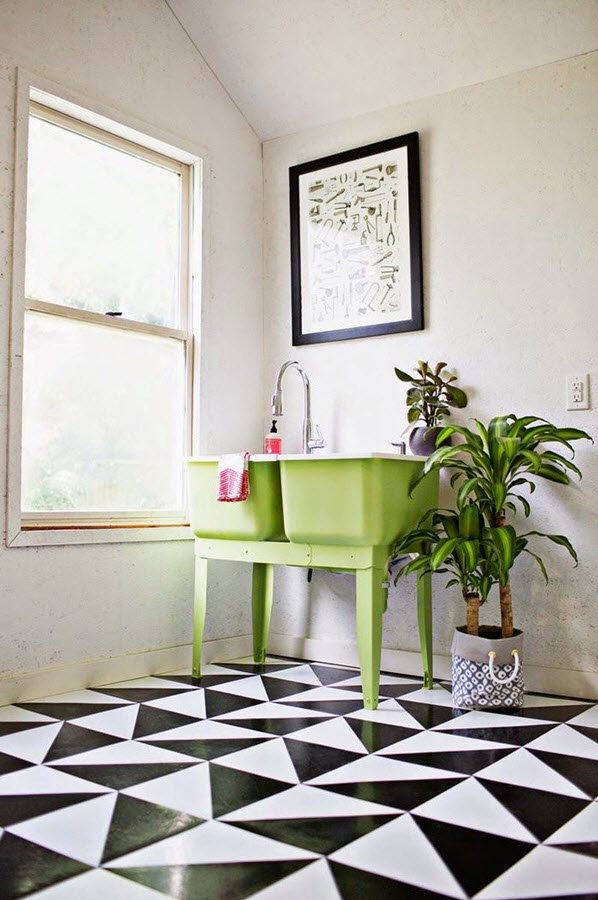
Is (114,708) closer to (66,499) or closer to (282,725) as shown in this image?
(282,725)

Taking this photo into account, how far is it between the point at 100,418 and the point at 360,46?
1.68 metres

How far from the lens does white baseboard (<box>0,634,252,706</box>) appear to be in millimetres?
2590

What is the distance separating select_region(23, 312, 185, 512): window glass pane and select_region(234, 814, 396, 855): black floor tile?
58.7 inches

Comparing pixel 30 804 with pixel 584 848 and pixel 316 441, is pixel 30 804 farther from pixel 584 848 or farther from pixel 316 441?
pixel 316 441

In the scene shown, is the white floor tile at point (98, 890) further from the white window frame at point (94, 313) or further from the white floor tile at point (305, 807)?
the white window frame at point (94, 313)

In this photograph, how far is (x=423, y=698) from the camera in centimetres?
266

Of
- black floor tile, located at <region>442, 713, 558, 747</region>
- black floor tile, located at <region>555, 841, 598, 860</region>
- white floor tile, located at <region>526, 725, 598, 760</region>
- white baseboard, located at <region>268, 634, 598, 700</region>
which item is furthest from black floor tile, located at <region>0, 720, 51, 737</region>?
black floor tile, located at <region>555, 841, 598, 860</region>

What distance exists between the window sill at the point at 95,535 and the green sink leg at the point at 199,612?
198mm

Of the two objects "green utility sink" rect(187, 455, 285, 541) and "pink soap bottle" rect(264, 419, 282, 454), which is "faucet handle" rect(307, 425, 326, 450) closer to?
"pink soap bottle" rect(264, 419, 282, 454)

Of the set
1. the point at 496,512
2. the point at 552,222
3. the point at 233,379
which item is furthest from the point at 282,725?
the point at 552,222

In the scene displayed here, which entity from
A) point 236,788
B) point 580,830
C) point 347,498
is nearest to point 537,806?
point 580,830

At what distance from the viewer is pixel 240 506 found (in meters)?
2.83

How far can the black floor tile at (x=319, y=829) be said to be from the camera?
1.48m

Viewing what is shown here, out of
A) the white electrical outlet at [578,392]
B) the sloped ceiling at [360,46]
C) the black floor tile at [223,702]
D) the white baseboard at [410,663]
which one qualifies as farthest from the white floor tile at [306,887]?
the sloped ceiling at [360,46]
